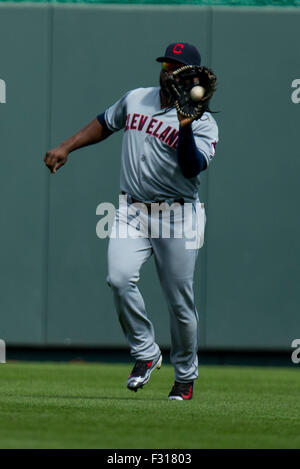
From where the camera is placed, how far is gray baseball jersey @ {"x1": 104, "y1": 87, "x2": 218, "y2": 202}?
5.88 meters

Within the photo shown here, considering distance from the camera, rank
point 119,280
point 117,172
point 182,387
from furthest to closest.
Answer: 1. point 117,172
2. point 182,387
3. point 119,280

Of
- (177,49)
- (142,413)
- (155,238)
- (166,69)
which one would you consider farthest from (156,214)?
(142,413)

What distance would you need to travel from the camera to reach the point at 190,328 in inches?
237

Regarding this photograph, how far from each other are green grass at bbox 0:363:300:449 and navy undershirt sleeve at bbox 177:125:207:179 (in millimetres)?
1217

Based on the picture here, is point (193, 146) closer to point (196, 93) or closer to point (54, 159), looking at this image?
point (196, 93)

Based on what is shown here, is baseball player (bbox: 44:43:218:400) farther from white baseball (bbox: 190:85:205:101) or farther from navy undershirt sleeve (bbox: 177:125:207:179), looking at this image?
white baseball (bbox: 190:85:205:101)

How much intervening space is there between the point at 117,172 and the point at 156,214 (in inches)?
148

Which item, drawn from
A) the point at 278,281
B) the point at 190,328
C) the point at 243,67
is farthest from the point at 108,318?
the point at 190,328

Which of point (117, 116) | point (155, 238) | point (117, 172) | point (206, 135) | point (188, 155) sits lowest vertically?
point (155, 238)

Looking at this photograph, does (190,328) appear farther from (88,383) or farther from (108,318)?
(108,318)

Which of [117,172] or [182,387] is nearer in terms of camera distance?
[182,387]

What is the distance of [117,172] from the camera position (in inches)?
379

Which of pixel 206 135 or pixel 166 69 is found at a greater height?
pixel 166 69

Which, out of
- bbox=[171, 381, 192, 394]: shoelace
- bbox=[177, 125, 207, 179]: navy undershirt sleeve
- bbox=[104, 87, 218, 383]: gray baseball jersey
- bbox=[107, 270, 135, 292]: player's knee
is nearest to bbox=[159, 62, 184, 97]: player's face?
bbox=[104, 87, 218, 383]: gray baseball jersey
